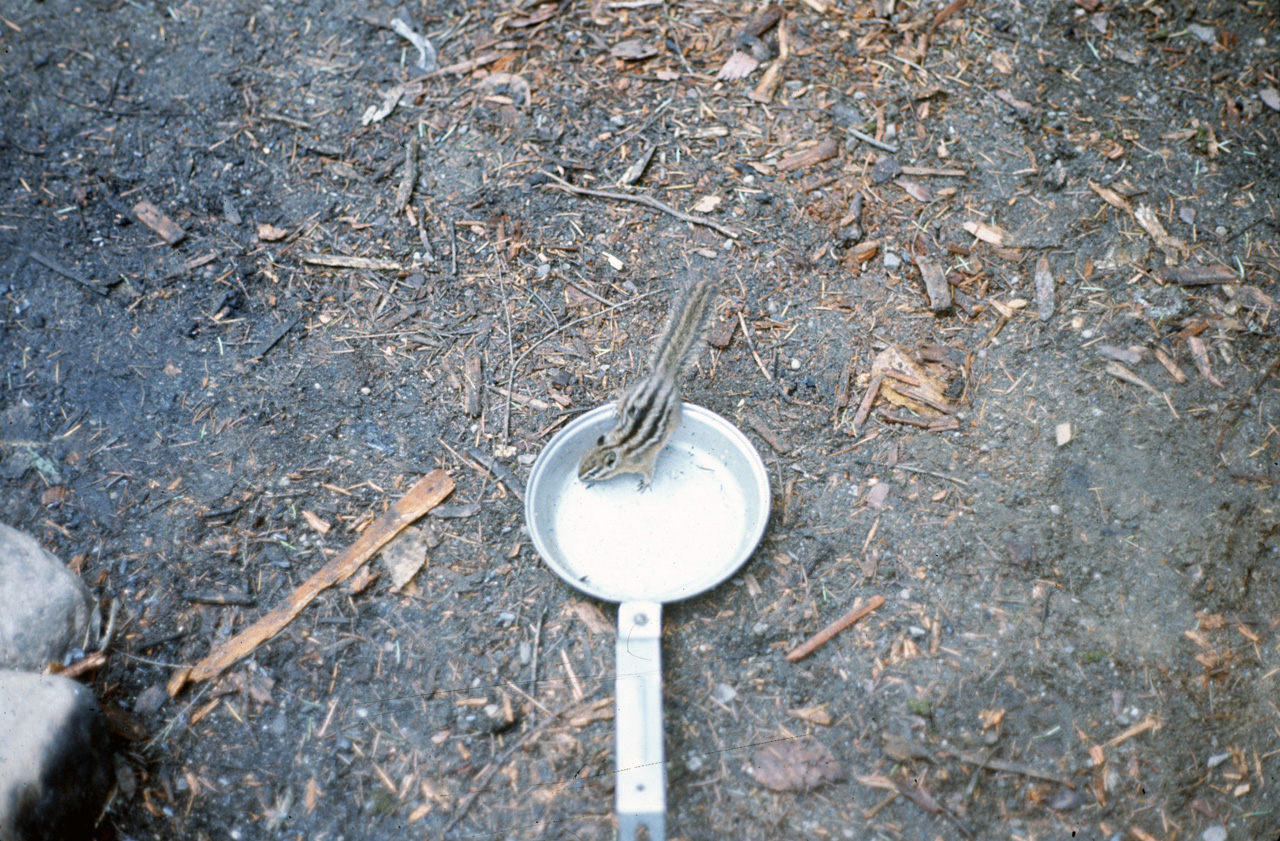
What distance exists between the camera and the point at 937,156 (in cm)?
452

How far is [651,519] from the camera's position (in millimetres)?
3658

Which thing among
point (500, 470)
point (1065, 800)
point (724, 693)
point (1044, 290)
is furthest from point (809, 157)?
point (1065, 800)

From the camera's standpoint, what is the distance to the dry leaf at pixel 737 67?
191 inches

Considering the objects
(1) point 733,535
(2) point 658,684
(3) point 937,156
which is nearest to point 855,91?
(3) point 937,156

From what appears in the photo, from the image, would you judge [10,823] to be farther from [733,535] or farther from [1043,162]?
[1043,162]

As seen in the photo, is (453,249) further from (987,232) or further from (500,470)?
(987,232)

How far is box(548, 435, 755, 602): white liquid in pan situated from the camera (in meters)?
3.46

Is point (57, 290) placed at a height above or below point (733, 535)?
above

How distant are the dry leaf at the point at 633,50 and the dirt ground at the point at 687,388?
4cm

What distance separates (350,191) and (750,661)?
3208 millimetres

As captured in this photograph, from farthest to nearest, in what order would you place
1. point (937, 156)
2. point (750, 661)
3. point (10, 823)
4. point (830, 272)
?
point (937, 156) < point (830, 272) < point (750, 661) < point (10, 823)

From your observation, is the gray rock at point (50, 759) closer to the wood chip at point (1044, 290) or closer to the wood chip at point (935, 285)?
the wood chip at point (935, 285)

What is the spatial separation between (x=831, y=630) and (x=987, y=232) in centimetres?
225

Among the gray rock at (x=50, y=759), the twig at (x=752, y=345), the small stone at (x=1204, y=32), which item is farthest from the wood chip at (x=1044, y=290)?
the gray rock at (x=50, y=759)
